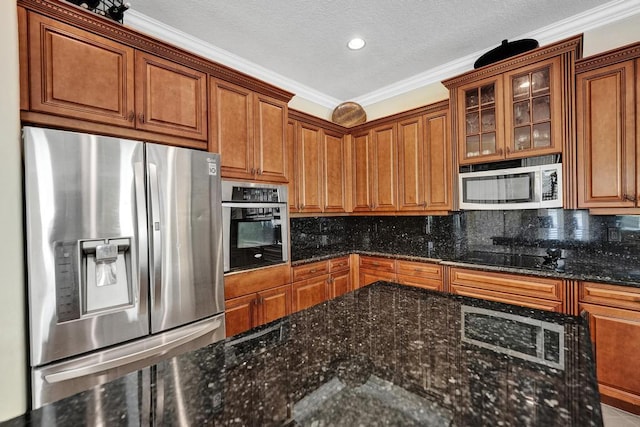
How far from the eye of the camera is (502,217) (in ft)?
9.51

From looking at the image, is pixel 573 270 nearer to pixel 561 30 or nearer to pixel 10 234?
pixel 561 30

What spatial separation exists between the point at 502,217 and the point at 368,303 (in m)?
2.27

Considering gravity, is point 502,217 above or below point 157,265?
above

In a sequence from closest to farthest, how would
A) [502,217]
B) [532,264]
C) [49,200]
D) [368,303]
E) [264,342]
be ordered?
1. [264,342]
2. [368,303]
3. [49,200]
4. [532,264]
5. [502,217]

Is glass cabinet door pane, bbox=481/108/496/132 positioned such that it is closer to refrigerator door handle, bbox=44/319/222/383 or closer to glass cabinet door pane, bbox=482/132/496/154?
glass cabinet door pane, bbox=482/132/496/154

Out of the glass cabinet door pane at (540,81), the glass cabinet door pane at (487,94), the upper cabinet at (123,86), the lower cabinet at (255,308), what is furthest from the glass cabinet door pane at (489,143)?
the lower cabinet at (255,308)

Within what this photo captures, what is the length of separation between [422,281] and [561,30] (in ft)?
8.27

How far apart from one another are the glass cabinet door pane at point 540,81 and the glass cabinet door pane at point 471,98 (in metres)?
0.43

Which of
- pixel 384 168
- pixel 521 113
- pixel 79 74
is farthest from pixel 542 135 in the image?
pixel 79 74

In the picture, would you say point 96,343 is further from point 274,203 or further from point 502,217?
point 502,217

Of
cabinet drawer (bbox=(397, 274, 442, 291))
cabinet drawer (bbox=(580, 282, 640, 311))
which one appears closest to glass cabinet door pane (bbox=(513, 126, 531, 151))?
cabinet drawer (bbox=(580, 282, 640, 311))

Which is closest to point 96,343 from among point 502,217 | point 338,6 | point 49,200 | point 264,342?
point 49,200

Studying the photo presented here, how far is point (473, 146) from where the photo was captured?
2746 millimetres

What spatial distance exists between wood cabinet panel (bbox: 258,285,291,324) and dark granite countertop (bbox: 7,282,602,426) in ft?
4.89
